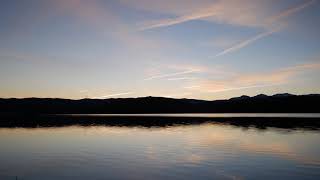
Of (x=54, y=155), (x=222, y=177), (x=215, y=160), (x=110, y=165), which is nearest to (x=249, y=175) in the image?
(x=222, y=177)

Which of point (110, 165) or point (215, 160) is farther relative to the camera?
point (215, 160)

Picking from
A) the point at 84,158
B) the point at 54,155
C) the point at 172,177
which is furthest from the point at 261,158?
the point at 54,155

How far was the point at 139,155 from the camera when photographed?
41.9 metres

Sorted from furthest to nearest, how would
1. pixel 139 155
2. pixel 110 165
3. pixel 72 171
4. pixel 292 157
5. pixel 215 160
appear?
pixel 139 155 → pixel 292 157 → pixel 215 160 → pixel 110 165 → pixel 72 171

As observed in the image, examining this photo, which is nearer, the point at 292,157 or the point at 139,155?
the point at 292,157

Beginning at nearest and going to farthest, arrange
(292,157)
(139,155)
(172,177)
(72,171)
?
Result: (172,177) < (72,171) < (292,157) < (139,155)

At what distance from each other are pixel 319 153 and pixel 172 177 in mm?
21204

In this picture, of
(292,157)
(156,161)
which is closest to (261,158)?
(292,157)

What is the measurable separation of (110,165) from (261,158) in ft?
48.8

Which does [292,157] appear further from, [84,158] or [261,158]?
[84,158]

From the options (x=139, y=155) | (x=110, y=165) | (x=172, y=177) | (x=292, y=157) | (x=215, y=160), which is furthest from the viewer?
(x=139, y=155)

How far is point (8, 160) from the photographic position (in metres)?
37.1

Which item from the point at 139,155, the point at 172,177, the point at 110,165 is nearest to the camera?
the point at 172,177

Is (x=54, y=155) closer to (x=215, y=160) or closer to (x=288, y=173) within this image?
(x=215, y=160)
